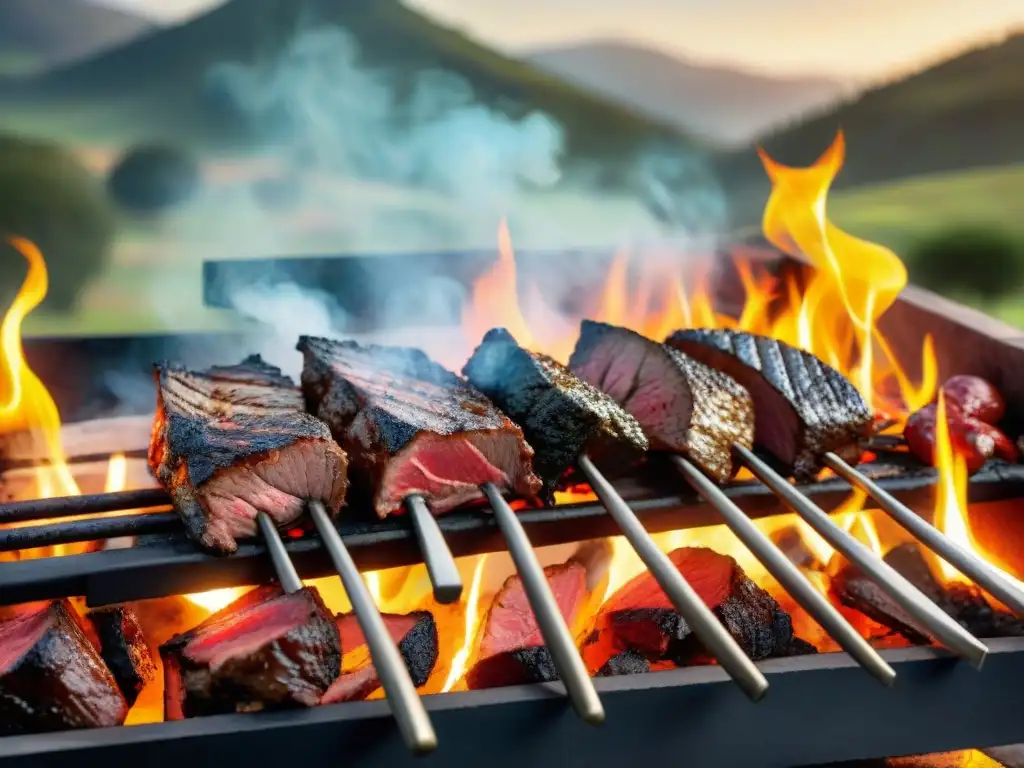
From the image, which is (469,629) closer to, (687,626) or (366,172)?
(687,626)

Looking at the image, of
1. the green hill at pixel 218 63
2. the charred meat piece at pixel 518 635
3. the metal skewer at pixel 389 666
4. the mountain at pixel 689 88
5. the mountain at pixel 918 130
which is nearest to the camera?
the metal skewer at pixel 389 666

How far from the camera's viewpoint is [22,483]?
112 inches

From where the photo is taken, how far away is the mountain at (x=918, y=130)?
6.75 meters

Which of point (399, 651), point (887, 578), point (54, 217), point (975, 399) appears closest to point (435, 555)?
point (399, 651)

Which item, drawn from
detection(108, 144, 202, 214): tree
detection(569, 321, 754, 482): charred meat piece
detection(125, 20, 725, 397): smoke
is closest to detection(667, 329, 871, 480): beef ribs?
detection(569, 321, 754, 482): charred meat piece

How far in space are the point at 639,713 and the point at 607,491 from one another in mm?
607

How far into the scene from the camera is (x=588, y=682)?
61.5 inches

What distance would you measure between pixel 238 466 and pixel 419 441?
0.44 meters

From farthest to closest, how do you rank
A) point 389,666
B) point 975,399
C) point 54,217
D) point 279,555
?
point 54,217
point 975,399
point 279,555
point 389,666

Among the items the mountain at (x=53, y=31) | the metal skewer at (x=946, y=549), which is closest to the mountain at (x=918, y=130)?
the mountain at (x=53, y=31)

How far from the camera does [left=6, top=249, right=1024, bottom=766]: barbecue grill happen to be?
1.66 meters

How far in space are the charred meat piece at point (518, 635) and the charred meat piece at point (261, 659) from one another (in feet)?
1.52

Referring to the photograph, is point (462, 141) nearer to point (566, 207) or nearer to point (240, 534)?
point (566, 207)

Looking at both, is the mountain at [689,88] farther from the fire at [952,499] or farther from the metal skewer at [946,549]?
the metal skewer at [946,549]
